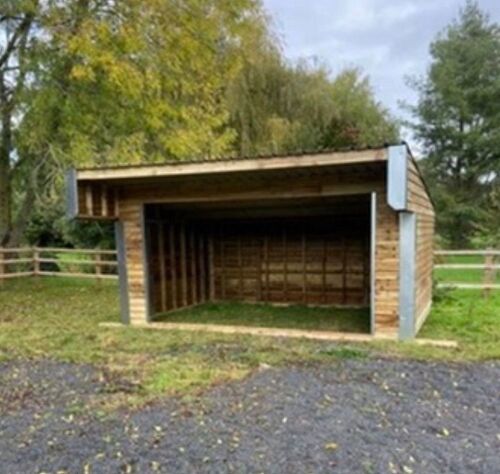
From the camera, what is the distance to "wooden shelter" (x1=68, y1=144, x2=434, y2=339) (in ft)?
20.1

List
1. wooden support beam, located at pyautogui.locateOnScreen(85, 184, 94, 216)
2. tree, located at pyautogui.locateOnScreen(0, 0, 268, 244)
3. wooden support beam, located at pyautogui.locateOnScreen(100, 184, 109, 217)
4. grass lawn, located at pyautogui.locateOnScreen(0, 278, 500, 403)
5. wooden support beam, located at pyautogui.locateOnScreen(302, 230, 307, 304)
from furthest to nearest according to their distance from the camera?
tree, located at pyautogui.locateOnScreen(0, 0, 268, 244)
wooden support beam, located at pyautogui.locateOnScreen(302, 230, 307, 304)
wooden support beam, located at pyautogui.locateOnScreen(100, 184, 109, 217)
wooden support beam, located at pyautogui.locateOnScreen(85, 184, 94, 216)
grass lawn, located at pyautogui.locateOnScreen(0, 278, 500, 403)

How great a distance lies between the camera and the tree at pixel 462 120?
20.8m

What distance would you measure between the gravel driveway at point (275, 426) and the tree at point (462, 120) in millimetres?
17442

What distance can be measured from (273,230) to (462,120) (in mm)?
15043

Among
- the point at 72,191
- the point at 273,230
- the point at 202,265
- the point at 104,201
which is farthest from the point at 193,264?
the point at 72,191

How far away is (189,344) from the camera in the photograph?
20.3ft

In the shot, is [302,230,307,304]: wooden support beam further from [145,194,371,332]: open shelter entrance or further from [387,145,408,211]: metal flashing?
[387,145,408,211]: metal flashing

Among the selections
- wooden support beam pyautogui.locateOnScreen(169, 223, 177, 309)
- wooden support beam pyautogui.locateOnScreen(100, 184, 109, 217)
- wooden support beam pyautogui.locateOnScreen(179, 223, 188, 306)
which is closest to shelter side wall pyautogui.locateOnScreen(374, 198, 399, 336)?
wooden support beam pyautogui.locateOnScreen(100, 184, 109, 217)

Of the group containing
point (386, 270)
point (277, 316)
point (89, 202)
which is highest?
point (89, 202)

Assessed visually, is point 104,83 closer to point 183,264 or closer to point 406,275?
point 183,264

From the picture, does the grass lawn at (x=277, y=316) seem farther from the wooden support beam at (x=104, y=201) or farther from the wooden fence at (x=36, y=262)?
the wooden fence at (x=36, y=262)

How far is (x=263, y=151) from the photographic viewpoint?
13.6 m

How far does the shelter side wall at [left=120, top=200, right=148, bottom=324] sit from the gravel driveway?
2726mm

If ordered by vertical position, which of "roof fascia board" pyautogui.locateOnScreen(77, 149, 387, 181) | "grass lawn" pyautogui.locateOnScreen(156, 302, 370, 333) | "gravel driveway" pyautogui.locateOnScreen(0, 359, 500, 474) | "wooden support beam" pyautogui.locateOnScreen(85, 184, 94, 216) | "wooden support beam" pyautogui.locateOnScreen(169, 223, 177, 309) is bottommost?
"grass lawn" pyautogui.locateOnScreen(156, 302, 370, 333)
